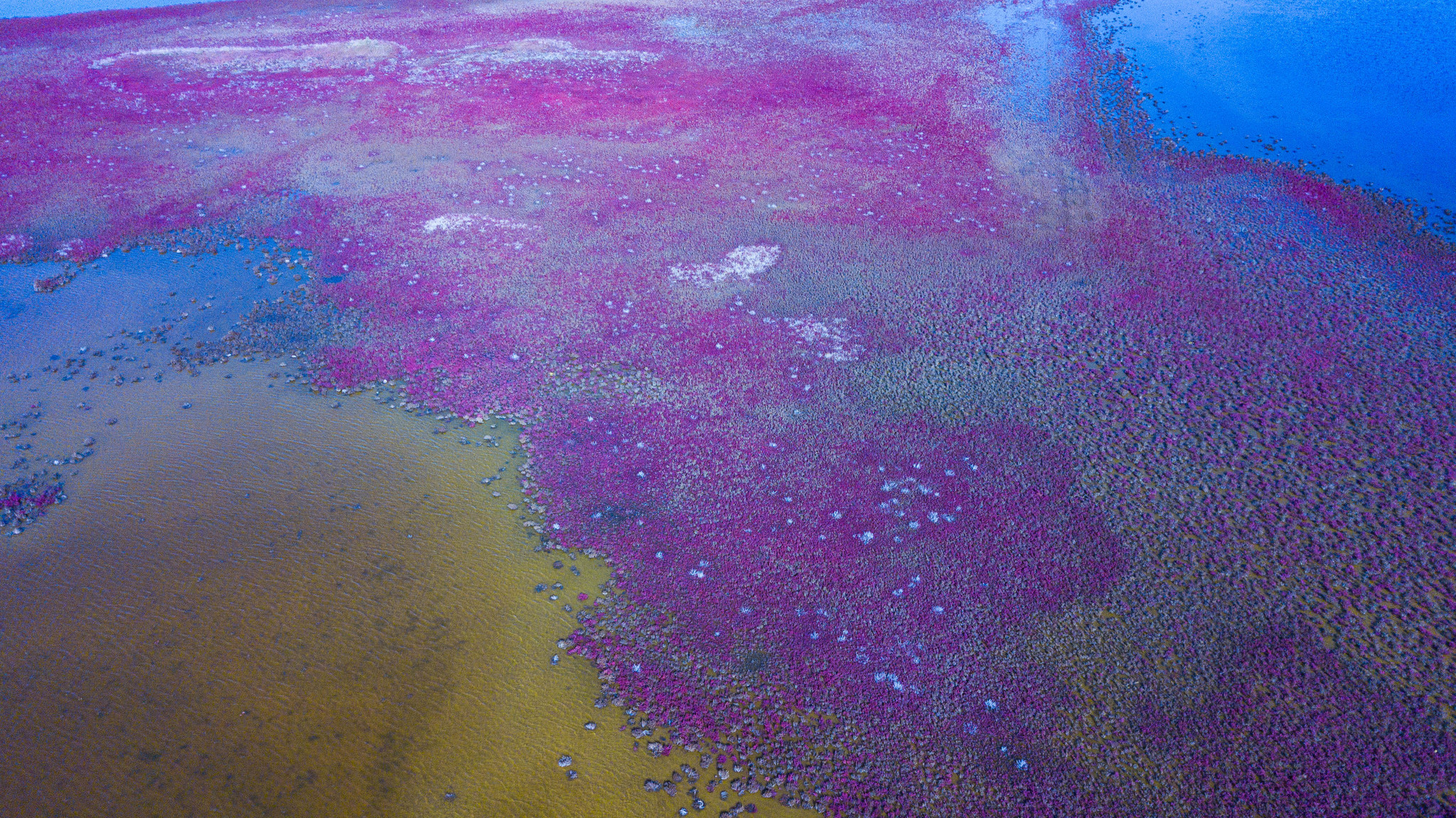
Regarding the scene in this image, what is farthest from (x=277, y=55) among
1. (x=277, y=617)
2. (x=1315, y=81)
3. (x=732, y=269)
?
(x=1315, y=81)

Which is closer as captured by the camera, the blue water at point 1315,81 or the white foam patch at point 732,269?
the white foam patch at point 732,269

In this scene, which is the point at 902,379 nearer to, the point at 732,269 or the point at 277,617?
the point at 732,269

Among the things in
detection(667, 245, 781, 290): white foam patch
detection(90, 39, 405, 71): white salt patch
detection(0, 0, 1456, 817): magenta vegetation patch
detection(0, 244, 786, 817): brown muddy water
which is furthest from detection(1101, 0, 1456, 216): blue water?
detection(90, 39, 405, 71): white salt patch

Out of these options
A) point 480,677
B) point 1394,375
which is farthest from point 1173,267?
point 480,677

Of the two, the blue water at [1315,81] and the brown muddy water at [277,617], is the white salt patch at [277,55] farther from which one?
the blue water at [1315,81]

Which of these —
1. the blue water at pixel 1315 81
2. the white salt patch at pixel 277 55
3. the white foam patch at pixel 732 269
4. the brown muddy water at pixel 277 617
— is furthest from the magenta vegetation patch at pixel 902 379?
the blue water at pixel 1315 81

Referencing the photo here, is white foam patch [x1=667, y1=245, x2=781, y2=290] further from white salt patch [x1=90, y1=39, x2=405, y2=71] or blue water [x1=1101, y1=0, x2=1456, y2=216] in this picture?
white salt patch [x1=90, y1=39, x2=405, y2=71]
